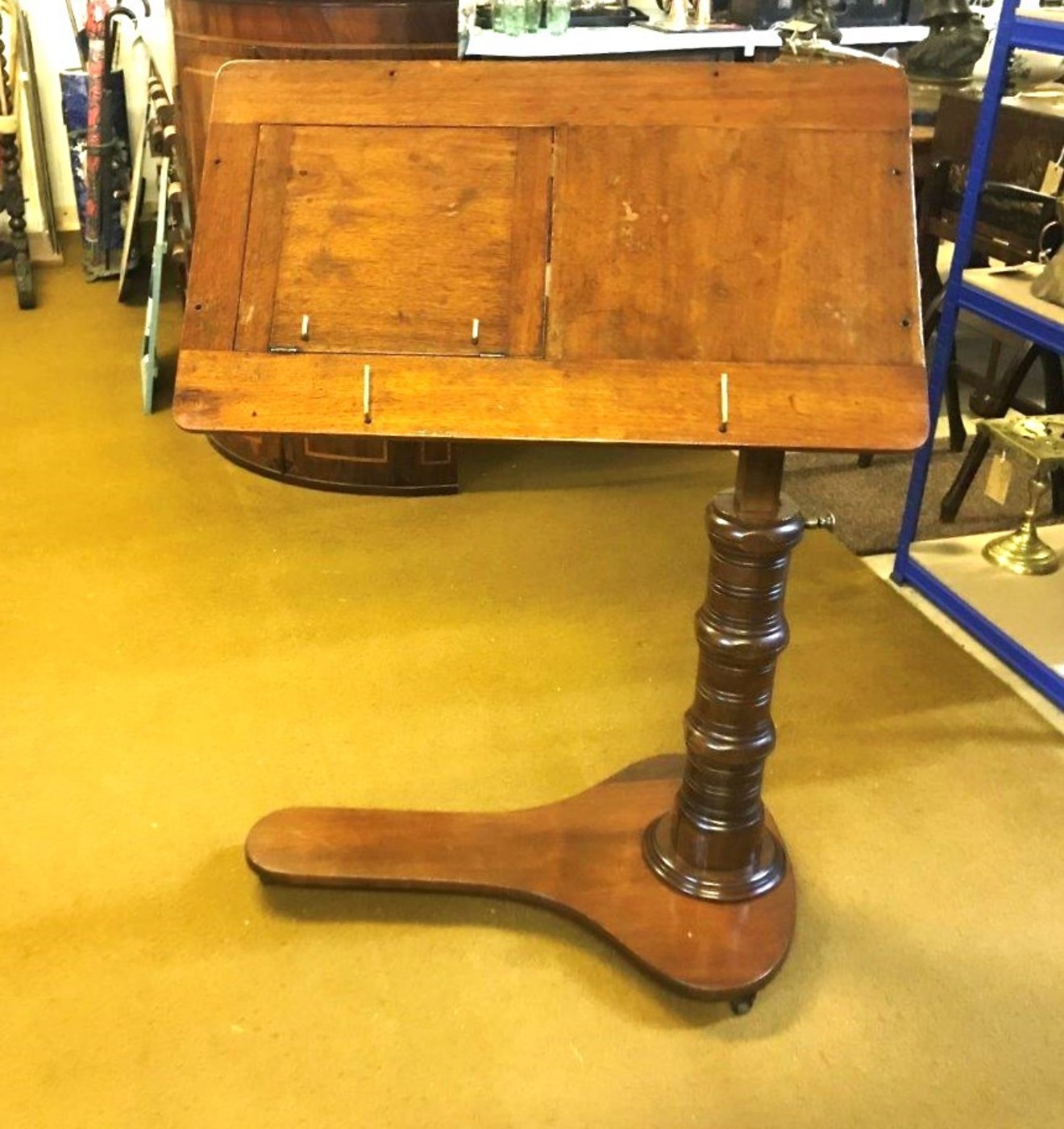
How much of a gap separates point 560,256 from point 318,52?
5.21ft

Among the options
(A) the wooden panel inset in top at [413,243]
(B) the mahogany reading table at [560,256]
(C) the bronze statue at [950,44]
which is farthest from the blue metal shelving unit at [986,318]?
(C) the bronze statue at [950,44]

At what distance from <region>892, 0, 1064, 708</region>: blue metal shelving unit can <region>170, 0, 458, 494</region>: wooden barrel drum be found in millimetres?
984

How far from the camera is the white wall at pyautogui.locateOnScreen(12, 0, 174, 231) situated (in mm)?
4348

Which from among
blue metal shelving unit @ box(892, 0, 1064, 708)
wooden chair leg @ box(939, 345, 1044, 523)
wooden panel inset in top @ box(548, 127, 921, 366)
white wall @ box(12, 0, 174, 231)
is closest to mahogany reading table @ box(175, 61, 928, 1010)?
wooden panel inset in top @ box(548, 127, 921, 366)

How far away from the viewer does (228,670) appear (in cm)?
212

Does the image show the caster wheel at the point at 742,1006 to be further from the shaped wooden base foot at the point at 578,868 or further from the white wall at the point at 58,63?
the white wall at the point at 58,63

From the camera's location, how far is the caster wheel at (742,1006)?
4.85ft

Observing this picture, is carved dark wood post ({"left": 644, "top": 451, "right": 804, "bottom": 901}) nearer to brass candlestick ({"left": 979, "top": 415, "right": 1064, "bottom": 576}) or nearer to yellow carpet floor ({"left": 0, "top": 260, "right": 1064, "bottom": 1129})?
yellow carpet floor ({"left": 0, "top": 260, "right": 1064, "bottom": 1129})

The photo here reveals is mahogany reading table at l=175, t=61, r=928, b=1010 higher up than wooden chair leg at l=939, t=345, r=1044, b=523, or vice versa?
mahogany reading table at l=175, t=61, r=928, b=1010

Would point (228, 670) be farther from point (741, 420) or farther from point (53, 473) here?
point (741, 420)

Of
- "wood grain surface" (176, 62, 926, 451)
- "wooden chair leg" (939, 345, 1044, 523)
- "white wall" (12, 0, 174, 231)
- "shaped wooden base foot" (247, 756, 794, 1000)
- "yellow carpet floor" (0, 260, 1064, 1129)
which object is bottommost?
"yellow carpet floor" (0, 260, 1064, 1129)

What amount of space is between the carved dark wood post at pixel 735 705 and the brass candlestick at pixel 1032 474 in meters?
1.06

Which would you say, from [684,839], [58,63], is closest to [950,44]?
[684,839]

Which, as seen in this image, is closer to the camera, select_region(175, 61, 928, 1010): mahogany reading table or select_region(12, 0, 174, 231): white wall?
select_region(175, 61, 928, 1010): mahogany reading table
